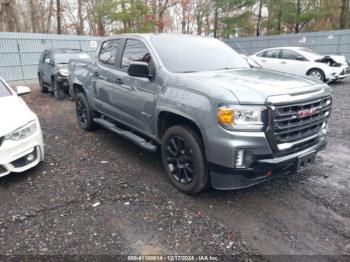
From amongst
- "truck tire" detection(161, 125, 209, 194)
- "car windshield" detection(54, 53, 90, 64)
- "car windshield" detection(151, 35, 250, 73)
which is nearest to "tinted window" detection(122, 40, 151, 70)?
"car windshield" detection(151, 35, 250, 73)

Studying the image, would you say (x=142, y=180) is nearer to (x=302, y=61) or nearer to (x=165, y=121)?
(x=165, y=121)

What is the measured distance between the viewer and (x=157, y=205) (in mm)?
3223

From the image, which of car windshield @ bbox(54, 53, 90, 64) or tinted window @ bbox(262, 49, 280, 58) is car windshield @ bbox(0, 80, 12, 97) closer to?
car windshield @ bbox(54, 53, 90, 64)

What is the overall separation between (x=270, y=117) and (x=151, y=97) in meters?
1.60

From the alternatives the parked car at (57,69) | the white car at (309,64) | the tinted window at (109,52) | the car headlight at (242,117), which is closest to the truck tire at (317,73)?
the white car at (309,64)

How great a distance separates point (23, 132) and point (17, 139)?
135 millimetres

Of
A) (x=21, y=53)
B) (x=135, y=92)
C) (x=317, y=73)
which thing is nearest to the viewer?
(x=135, y=92)

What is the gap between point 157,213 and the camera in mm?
3074

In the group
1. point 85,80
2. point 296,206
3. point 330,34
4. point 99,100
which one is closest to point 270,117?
point 296,206

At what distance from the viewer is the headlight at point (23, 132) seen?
3.57 metres

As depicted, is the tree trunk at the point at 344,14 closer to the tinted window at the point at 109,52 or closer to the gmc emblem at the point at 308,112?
the tinted window at the point at 109,52

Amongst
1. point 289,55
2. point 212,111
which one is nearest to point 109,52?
point 212,111

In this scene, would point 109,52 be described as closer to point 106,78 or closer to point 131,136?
point 106,78

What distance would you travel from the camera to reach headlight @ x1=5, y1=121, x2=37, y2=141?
3571 mm
